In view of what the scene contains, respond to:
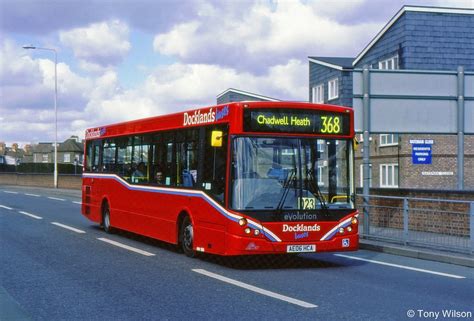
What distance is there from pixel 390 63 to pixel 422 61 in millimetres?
2453

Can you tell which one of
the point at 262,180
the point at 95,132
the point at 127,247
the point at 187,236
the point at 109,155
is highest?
the point at 95,132

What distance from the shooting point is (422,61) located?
37125 mm

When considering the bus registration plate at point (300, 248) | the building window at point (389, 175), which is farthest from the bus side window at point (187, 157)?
the building window at point (389, 175)

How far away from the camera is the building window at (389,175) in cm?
3744

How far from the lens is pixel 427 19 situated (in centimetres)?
3744

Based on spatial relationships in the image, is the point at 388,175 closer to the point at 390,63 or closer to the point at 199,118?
the point at 390,63

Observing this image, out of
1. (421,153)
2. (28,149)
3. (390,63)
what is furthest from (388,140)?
(28,149)

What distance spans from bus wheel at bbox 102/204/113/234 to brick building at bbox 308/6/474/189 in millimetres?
19530

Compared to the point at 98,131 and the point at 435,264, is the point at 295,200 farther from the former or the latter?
the point at 98,131

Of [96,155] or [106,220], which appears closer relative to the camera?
[106,220]

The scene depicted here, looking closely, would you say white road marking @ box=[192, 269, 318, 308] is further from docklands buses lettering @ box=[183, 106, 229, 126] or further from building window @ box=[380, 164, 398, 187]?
building window @ box=[380, 164, 398, 187]

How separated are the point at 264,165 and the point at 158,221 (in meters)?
4.12

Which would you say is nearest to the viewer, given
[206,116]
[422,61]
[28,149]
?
[206,116]

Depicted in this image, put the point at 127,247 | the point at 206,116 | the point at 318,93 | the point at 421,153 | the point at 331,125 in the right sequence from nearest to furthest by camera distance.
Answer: the point at 331,125, the point at 206,116, the point at 127,247, the point at 421,153, the point at 318,93
